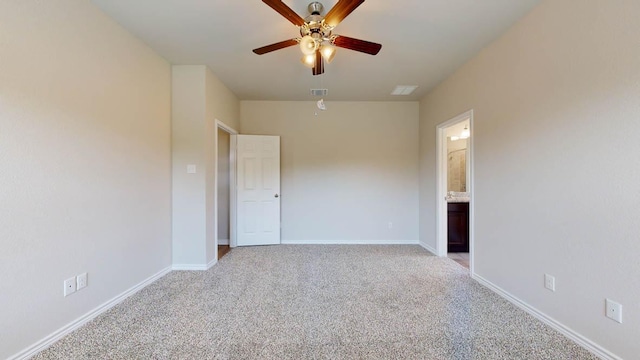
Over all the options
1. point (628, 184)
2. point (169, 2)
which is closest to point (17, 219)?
point (169, 2)

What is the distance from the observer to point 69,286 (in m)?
1.86

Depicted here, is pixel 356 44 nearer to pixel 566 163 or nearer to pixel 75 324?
pixel 566 163

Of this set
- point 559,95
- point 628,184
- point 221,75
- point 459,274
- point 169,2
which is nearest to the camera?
point 628,184

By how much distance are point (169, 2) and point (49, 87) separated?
105 cm

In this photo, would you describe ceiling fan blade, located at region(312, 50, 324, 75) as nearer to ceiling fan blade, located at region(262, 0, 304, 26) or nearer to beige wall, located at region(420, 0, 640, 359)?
ceiling fan blade, located at region(262, 0, 304, 26)

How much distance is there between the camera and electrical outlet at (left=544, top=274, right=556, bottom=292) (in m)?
1.91

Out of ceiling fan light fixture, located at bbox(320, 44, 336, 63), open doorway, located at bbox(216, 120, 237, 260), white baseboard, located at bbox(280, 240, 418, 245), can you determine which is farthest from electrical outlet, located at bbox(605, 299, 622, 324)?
open doorway, located at bbox(216, 120, 237, 260)

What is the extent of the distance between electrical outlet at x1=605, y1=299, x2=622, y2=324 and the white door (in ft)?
12.1

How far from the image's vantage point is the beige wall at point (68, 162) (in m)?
Answer: 1.52

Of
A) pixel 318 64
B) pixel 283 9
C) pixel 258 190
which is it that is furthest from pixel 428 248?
pixel 283 9

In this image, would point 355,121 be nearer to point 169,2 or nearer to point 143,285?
point 169,2

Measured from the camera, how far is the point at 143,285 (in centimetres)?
262

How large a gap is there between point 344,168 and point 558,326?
3.18 m

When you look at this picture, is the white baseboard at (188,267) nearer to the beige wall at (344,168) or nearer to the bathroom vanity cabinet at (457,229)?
the beige wall at (344,168)
